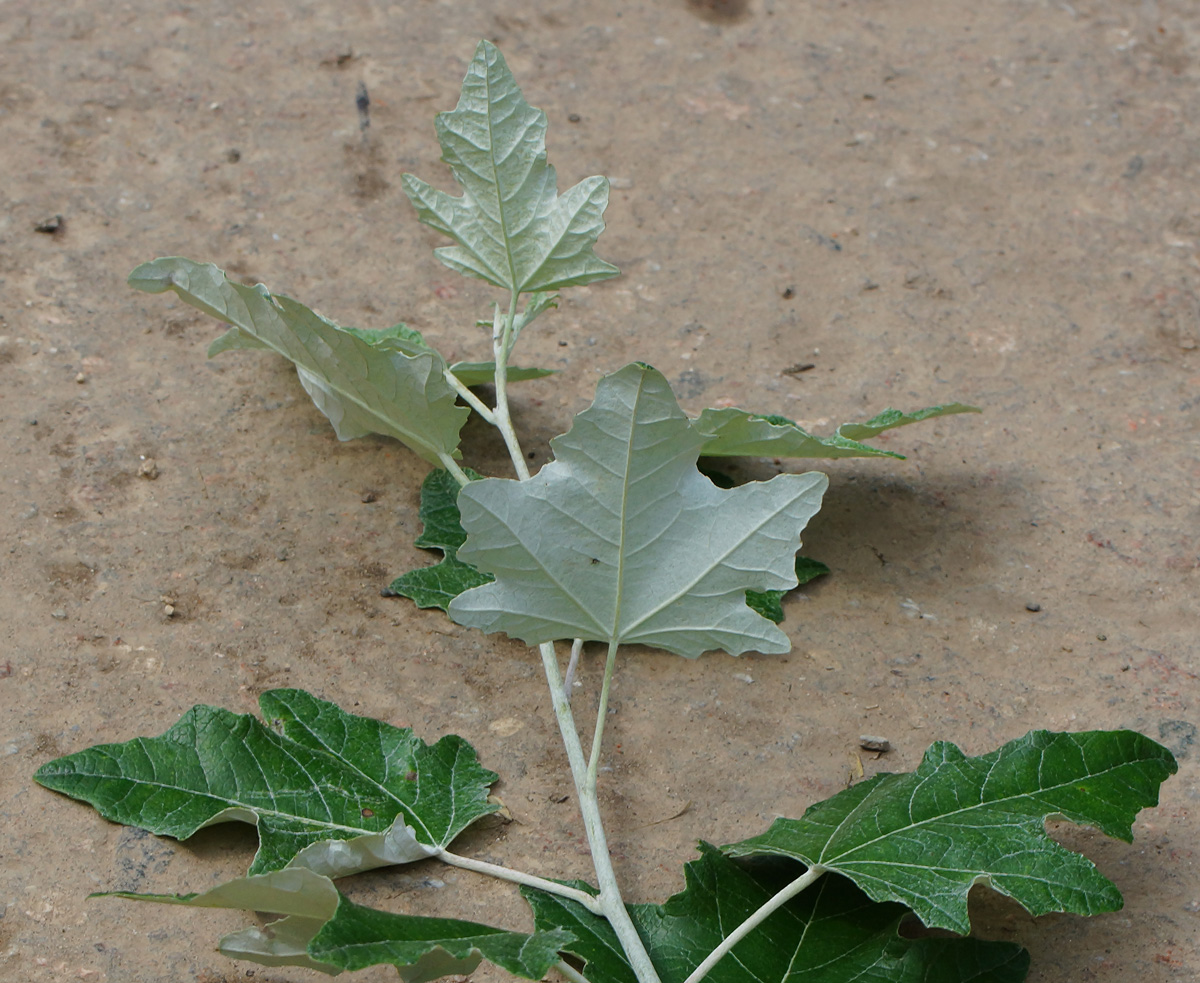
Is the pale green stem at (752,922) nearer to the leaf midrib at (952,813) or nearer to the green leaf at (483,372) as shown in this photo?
the leaf midrib at (952,813)

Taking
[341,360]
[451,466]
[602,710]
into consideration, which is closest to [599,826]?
[602,710]

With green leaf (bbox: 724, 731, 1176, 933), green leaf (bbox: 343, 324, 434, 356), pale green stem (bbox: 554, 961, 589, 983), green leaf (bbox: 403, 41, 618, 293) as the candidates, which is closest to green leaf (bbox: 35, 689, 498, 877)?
pale green stem (bbox: 554, 961, 589, 983)

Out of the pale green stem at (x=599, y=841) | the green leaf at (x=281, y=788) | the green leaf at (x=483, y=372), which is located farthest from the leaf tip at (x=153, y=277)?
the pale green stem at (x=599, y=841)

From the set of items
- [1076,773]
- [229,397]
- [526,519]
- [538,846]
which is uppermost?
[526,519]

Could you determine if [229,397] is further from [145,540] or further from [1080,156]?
[1080,156]

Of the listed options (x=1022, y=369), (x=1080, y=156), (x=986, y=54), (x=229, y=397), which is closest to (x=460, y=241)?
(x=229, y=397)
